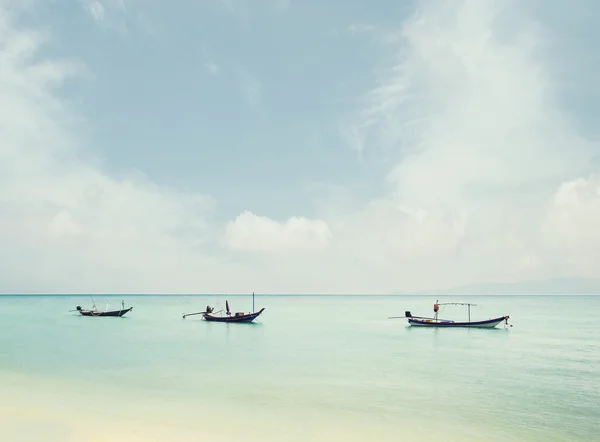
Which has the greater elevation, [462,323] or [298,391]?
[298,391]

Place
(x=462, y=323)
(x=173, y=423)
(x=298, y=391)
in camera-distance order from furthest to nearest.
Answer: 1. (x=462, y=323)
2. (x=298, y=391)
3. (x=173, y=423)

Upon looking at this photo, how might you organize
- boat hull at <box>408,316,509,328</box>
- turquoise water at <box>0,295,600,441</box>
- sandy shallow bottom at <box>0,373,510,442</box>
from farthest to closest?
1. boat hull at <box>408,316,509,328</box>
2. turquoise water at <box>0,295,600,441</box>
3. sandy shallow bottom at <box>0,373,510,442</box>

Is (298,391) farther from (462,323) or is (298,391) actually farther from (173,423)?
(462,323)

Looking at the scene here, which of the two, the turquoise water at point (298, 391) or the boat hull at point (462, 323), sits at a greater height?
the turquoise water at point (298, 391)

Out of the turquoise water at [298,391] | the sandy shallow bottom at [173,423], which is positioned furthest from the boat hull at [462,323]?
the sandy shallow bottom at [173,423]

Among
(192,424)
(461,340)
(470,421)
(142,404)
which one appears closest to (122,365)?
(142,404)

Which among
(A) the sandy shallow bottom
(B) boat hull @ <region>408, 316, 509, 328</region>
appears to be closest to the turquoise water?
(A) the sandy shallow bottom

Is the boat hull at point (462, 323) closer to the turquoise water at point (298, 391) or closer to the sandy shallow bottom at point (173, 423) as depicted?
the turquoise water at point (298, 391)

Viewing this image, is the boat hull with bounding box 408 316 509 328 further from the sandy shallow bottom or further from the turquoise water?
the sandy shallow bottom

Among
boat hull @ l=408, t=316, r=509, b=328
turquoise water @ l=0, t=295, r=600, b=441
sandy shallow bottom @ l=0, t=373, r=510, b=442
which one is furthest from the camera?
boat hull @ l=408, t=316, r=509, b=328

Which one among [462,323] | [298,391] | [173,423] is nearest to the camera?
[173,423]

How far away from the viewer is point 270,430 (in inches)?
469

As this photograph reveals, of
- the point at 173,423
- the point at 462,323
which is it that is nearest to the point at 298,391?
the point at 173,423

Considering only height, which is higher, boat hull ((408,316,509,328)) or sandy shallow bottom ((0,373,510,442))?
sandy shallow bottom ((0,373,510,442))
